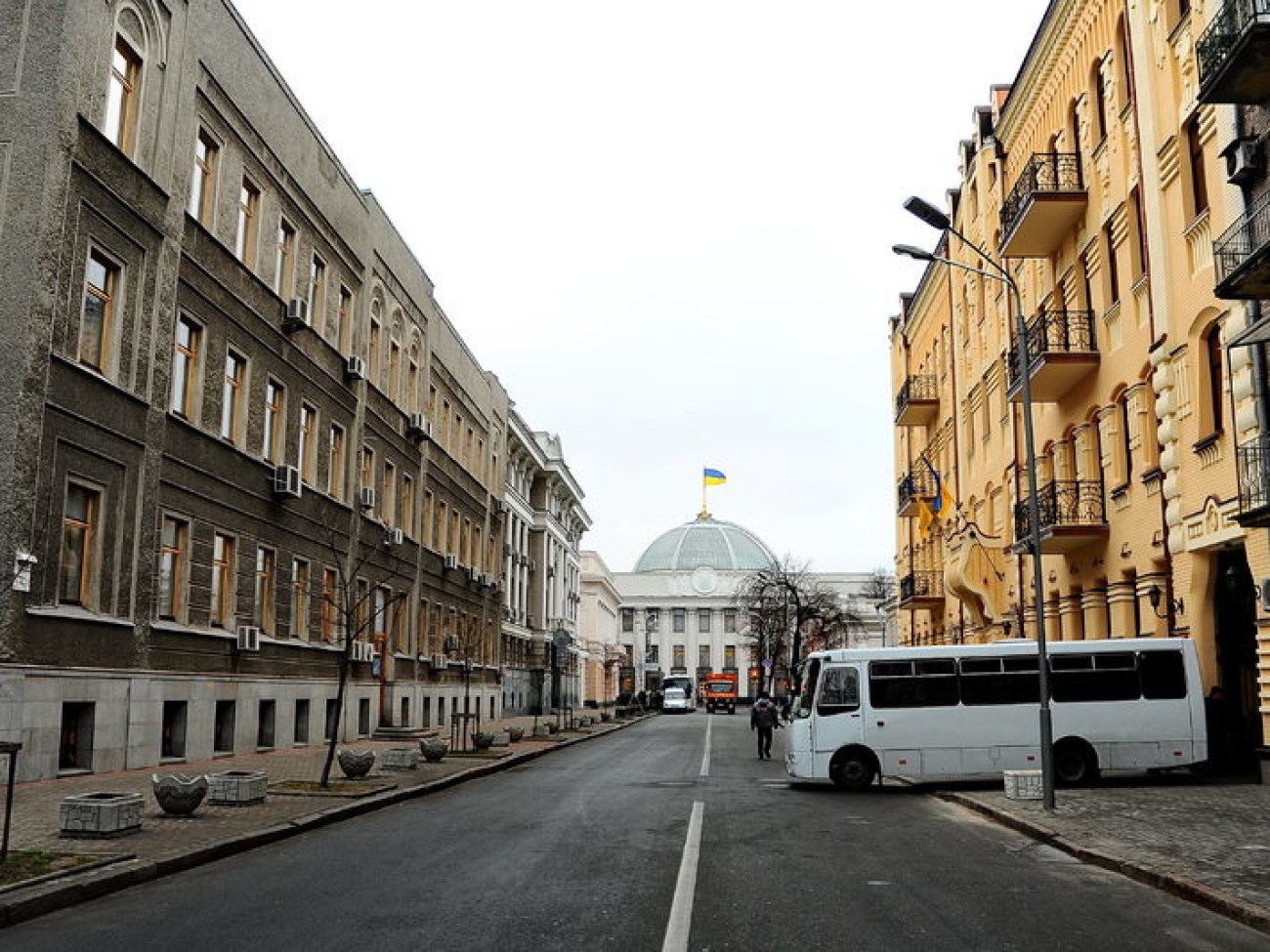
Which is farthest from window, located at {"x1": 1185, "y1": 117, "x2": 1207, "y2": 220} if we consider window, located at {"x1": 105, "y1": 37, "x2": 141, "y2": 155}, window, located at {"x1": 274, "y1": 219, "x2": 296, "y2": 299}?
window, located at {"x1": 274, "y1": 219, "x2": 296, "y2": 299}

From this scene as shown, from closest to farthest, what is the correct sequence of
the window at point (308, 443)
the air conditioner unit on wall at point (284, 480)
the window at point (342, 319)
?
the air conditioner unit on wall at point (284, 480), the window at point (308, 443), the window at point (342, 319)

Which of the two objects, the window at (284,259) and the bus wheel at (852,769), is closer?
the bus wheel at (852,769)

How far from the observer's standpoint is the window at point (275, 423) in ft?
93.0

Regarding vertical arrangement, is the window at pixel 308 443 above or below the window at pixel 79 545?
above

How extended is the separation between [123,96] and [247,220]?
244 inches

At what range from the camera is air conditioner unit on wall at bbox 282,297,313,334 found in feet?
94.1

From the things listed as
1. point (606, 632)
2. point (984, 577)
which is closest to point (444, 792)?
point (984, 577)

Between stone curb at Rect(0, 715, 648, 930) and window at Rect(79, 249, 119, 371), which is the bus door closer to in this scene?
stone curb at Rect(0, 715, 648, 930)

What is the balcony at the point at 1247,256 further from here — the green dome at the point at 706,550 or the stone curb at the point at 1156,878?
the green dome at the point at 706,550

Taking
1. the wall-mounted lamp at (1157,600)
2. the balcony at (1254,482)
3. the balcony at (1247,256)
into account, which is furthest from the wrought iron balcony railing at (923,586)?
the balcony at (1247,256)

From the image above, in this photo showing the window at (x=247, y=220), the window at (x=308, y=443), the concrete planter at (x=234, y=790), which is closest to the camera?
the concrete planter at (x=234, y=790)

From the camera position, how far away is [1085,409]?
26875mm

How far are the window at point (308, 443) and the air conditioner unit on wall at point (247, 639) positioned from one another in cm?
565

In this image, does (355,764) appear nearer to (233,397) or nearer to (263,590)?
(263,590)
